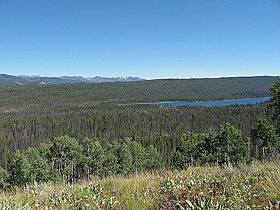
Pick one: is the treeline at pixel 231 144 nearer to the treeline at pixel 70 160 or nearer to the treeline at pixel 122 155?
the treeline at pixel 122 155

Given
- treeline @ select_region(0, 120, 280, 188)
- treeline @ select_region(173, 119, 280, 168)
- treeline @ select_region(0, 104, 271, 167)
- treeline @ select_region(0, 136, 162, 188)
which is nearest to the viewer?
treeline @ select_region(173, 119, 280, 168)

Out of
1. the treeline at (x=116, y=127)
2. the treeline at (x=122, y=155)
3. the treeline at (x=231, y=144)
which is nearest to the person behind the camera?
the treeline at (x=231, y=144)

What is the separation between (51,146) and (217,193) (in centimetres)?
4102

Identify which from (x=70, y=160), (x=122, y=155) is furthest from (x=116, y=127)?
(x=122, y=155)

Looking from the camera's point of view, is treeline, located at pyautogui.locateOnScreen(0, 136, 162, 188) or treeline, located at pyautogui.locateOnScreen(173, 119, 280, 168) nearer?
treeline, located at pyautogui.locateOnScreen(173, 119, 280, 168)

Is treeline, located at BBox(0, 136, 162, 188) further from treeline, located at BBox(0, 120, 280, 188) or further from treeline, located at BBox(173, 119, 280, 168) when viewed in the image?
treeline, located at BBox(173, 119, 280, 168)

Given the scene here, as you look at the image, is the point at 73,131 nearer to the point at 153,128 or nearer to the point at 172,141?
the point at 153,128

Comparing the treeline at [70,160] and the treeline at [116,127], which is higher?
the treeline at [70,160]

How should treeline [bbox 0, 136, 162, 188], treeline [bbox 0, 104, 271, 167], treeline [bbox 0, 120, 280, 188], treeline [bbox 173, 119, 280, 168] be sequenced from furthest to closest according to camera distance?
treeline [bbox 0, 104, 271, 167] → treeline [bbox 0, 136, 162, 188] → treeline [bbox 0, 120, 280, 188] → treeline [bbox 173, 119, 280, 168]

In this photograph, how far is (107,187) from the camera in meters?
5.77

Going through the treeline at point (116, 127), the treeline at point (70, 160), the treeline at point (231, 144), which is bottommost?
the treeline at point (116, 127)

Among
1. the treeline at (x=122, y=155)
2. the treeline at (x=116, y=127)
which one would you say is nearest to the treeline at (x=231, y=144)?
the treeline at (x=122, y=155)

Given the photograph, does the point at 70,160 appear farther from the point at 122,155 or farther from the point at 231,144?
the point at 231,144

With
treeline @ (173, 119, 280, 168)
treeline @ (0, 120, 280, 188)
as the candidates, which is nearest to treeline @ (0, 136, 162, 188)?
treeline @ (0, 120, 280, 188)
